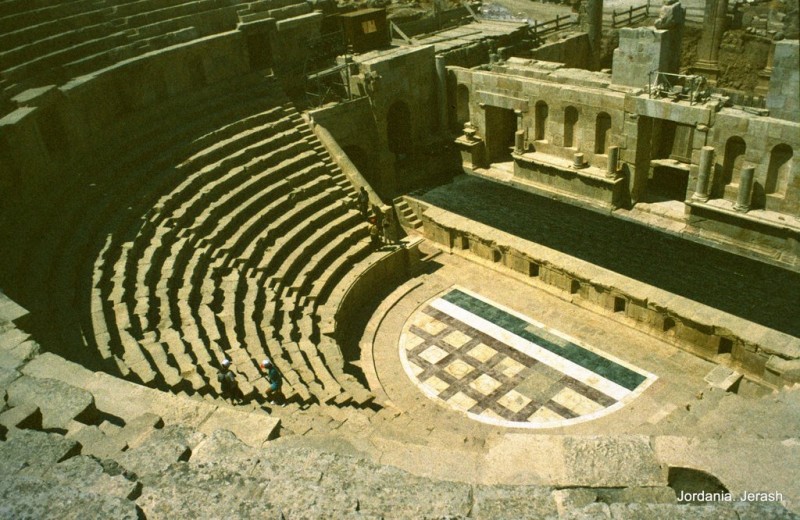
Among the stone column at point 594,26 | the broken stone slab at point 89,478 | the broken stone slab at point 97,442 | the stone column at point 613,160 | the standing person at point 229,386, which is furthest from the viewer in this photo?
the stone column at point 594,26

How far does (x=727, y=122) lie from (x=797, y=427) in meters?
8.30

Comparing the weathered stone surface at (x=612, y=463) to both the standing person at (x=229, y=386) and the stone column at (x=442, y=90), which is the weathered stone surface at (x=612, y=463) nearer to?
the standing person at (x=229, y=386)

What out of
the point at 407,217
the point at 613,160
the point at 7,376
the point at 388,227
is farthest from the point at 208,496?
the point at 407,217

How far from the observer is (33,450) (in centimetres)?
580

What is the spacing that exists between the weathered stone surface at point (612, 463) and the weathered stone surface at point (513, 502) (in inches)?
62.8

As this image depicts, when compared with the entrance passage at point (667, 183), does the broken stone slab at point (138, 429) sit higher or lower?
higher

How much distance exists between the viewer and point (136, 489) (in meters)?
5.01

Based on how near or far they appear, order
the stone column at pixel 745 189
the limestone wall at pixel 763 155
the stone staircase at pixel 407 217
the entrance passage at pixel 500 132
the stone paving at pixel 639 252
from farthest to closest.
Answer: the entrance passage at pixel 500 132, the stone staircase at pixel 407 217, the stone column at pixel 745 189, the stone paving at pixel 639 252, the limestone wall at pixel 763 155

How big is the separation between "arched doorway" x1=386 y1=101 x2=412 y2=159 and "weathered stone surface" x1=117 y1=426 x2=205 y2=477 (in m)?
16.0

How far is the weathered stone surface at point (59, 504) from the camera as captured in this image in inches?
174

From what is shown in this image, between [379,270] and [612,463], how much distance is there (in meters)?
11.1

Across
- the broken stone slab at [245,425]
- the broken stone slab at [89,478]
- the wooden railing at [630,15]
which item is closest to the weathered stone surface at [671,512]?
the broken stone slab at [89,478]

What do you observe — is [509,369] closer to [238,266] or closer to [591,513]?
[238,266]

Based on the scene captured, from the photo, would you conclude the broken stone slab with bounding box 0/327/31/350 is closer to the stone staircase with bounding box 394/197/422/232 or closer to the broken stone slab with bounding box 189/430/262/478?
the broken stone slab with bounding box 189/430/262/478
